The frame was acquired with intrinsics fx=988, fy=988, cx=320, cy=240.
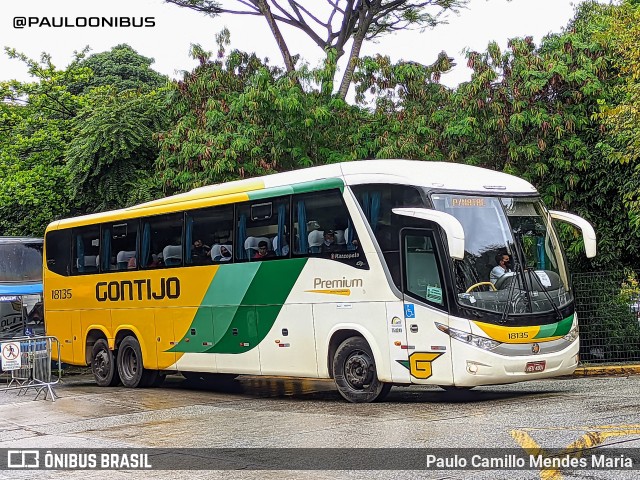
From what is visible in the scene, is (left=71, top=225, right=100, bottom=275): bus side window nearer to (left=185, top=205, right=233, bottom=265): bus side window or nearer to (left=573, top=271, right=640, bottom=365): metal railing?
(left=185, top=205, right=233, bottom=265): bus side window

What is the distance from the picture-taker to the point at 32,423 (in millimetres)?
14219

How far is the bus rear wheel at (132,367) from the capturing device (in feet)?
64.5

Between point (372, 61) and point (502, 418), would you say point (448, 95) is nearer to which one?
point (372, 61)

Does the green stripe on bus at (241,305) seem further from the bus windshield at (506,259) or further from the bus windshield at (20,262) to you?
the bus windshield at (20,262)

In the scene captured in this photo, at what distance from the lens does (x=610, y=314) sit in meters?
20.1

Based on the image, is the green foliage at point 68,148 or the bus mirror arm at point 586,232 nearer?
the bus mirror arm at point 586,232

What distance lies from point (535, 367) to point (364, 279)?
9.08ft

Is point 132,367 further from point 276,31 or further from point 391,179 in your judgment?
point 276,31

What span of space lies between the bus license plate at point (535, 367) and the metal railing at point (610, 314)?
6.77 meters

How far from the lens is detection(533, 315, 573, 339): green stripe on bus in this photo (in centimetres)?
1383

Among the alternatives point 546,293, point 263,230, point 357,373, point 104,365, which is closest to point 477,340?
point 546,293

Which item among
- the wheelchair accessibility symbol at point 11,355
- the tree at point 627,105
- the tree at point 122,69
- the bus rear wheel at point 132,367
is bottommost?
the bus rear wheel at point 132,367

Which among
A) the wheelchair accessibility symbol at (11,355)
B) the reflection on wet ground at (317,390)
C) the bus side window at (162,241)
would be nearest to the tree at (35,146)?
the reflection on wet ground at (317,390)

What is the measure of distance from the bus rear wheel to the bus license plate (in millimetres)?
8736
